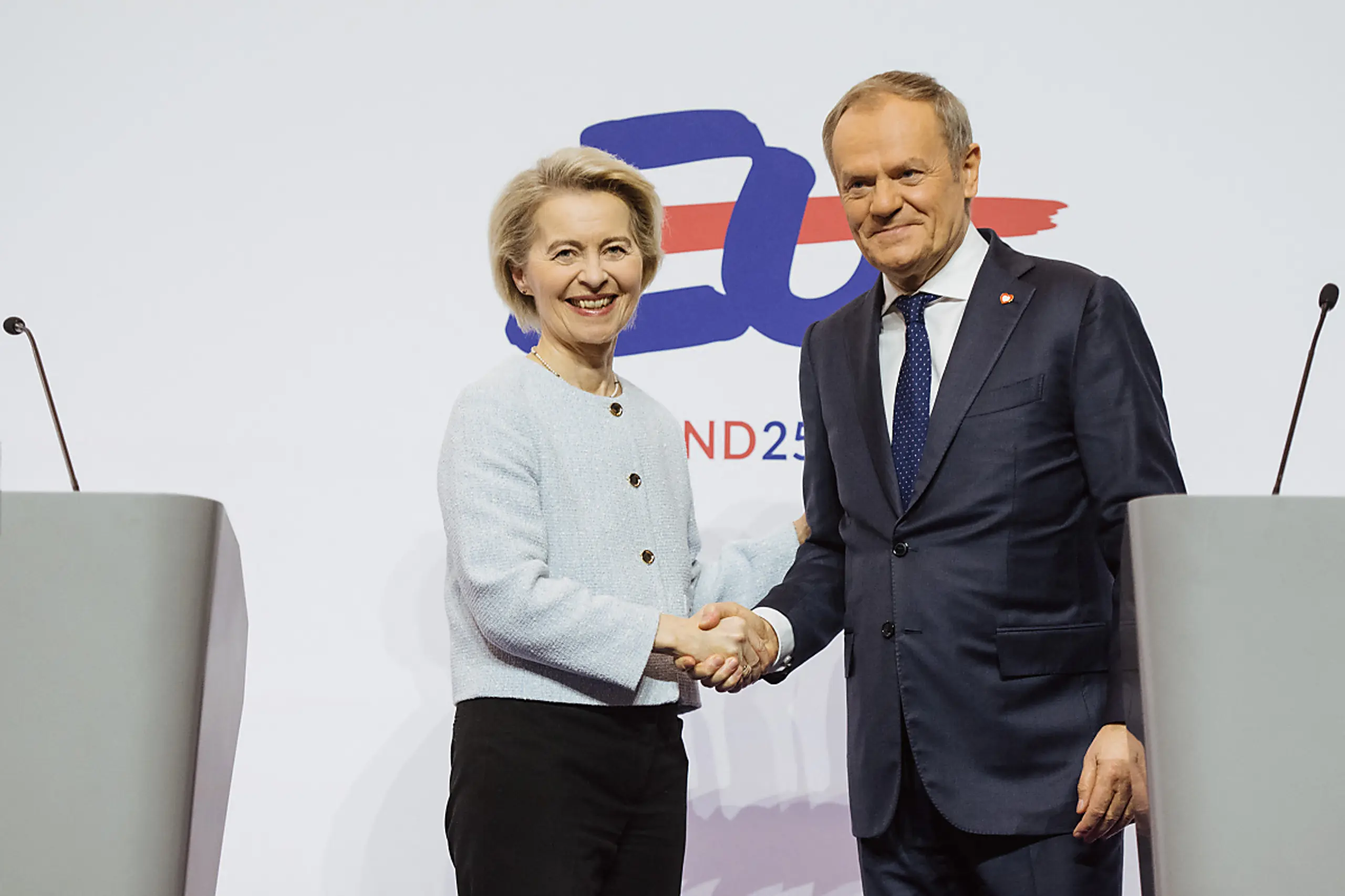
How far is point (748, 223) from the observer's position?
2.88 meters

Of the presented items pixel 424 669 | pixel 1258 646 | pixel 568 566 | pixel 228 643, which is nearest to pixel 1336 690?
pixel 1258 646

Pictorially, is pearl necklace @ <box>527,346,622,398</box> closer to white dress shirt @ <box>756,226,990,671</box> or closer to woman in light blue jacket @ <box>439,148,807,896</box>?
woman in light blue jacket @ <box>439,148,807,896</box>

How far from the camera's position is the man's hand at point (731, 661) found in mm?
1693

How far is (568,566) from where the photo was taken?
1691 millimetres

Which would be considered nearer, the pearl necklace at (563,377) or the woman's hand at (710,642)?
the woman's hand at (710,642)

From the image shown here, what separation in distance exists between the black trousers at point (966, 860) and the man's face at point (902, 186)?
2.27 feet

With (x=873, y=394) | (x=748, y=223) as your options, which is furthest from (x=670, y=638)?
(x=748, y=223)

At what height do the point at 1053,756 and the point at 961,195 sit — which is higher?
the point at 961,195

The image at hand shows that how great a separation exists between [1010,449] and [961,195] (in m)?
0.41

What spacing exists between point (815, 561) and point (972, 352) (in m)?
0.43

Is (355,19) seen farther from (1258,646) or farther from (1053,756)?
(1258,646)

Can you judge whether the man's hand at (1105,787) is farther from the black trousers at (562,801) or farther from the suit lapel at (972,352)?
the black trousers at (562,801)

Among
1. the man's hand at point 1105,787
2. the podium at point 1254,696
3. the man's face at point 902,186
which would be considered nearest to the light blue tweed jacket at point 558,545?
the man's face at point 902,186

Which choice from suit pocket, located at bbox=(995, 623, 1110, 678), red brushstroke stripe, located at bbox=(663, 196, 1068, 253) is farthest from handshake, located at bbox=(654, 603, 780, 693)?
red brushstroke stripe, located at bbox=(663, 196, 1068, 253)
